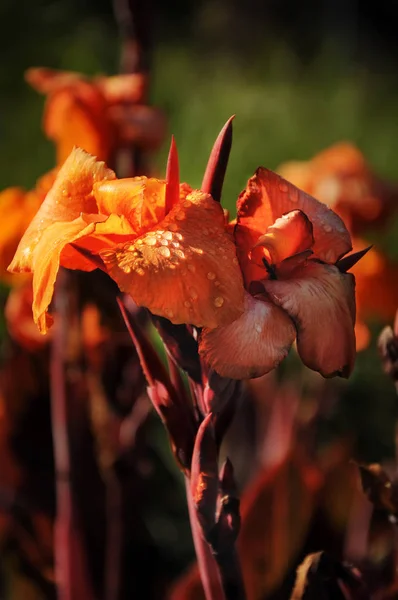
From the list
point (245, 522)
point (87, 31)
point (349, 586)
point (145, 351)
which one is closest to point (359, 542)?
point (245, 522)

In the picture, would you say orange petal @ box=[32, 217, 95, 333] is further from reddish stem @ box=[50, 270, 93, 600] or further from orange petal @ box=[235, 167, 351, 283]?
reddish stem @ box=[50, 270, 93, 600]

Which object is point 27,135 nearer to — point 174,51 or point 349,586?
point 174,51

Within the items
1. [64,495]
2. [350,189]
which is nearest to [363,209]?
[350,189]

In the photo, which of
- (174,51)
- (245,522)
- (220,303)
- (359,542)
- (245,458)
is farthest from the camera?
(174,51)

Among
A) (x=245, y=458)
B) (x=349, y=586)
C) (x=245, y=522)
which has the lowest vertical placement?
(x=245, y=458)

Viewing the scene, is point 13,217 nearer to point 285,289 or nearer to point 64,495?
point 64,495

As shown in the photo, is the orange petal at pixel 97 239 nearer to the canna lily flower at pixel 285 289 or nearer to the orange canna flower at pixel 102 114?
the canna lily flower at pixel 285 289

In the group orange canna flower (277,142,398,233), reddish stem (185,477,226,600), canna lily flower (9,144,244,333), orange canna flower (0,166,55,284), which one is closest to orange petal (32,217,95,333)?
canna lily flower (9,144,244,333)
